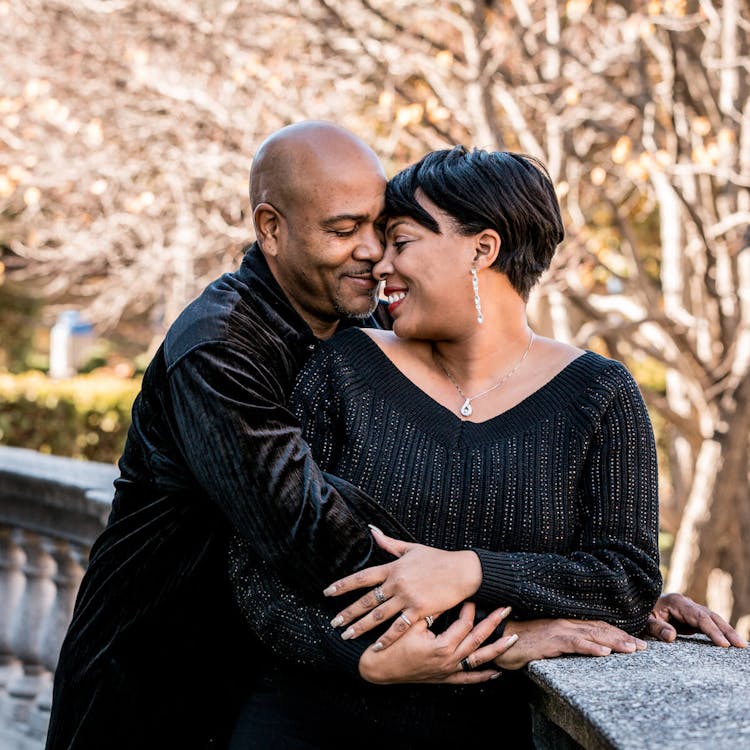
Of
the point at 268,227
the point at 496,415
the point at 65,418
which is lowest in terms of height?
the point at 65,418

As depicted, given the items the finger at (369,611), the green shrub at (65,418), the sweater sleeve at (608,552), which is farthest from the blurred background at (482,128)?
the finger at (369,611)

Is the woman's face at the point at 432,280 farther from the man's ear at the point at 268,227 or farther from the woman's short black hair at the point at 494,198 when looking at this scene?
the man's ear at the point at 268,227

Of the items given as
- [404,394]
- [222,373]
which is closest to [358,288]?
[404,394]

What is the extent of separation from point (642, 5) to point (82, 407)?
6.05 m

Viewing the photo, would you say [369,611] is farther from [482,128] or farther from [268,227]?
[482,128]

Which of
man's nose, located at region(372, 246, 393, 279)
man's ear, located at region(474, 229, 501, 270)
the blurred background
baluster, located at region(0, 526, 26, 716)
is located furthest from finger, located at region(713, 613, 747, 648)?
the blurred background

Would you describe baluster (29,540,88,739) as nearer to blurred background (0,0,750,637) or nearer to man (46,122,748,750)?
man (46,122,748,750)

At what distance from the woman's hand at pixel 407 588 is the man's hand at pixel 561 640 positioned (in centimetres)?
14

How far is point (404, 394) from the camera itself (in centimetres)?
249

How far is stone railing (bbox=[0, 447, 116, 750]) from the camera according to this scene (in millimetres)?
4047

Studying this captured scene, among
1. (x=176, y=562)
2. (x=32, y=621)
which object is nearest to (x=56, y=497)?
(x=32, y=621)

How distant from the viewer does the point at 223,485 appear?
7.38 feet

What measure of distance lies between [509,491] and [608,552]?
0.24 m

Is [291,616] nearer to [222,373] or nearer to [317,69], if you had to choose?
[222,373]
